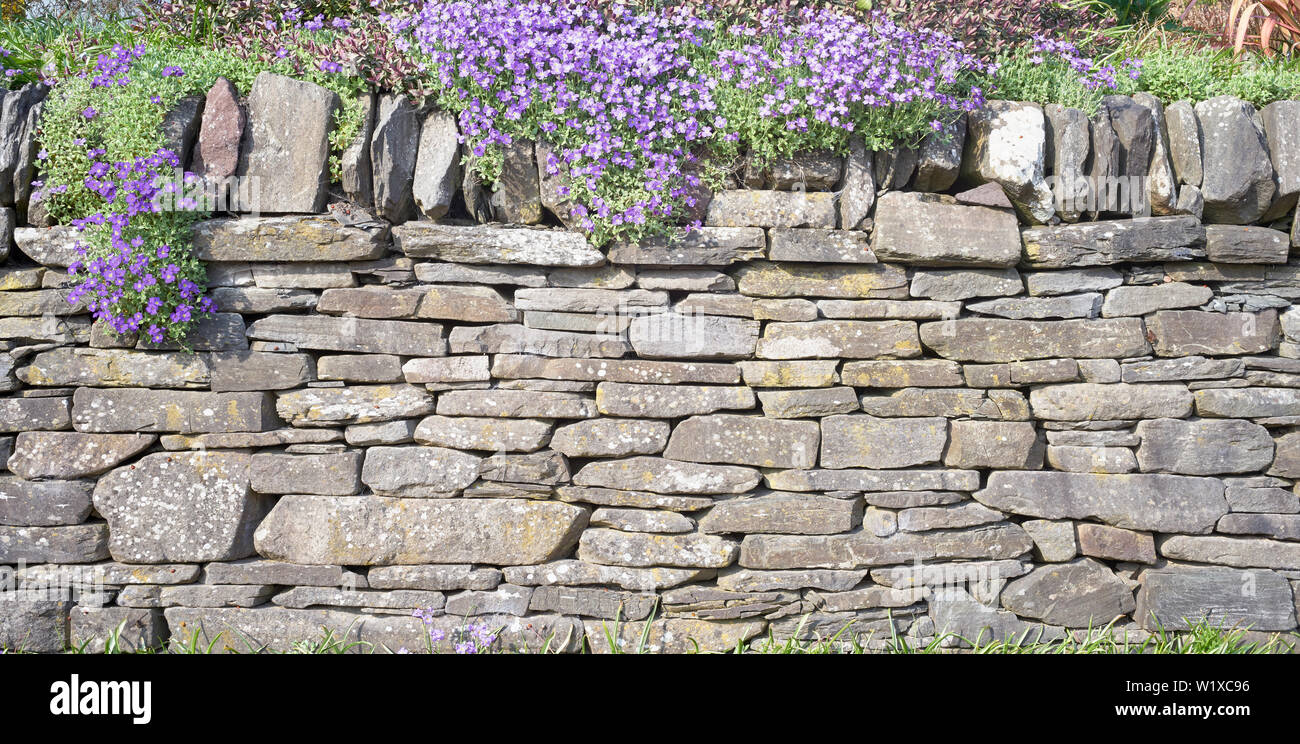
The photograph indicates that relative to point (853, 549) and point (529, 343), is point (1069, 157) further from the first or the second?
Result: point (529, 343)

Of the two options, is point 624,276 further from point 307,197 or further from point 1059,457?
point 1059,457

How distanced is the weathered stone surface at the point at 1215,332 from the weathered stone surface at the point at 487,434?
92.8 inches

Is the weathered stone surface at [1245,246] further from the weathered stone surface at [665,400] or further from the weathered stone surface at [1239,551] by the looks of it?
the weathered stone surface at [665,400]

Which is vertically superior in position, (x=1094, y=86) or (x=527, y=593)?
(x=1094, y=86)

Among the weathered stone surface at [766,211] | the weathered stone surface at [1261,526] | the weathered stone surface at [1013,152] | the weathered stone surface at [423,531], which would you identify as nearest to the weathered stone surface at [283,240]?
the weathered stone surface at [423,531]

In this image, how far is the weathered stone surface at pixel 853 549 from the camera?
3021 mm

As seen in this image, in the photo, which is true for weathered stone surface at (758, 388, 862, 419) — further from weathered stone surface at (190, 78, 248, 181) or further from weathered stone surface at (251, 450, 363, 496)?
weathered stone surface at (190, 78, 248, 181)

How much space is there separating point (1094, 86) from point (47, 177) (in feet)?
13.2

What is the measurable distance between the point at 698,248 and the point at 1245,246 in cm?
203

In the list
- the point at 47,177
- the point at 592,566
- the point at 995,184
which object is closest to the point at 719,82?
the point at 995,184

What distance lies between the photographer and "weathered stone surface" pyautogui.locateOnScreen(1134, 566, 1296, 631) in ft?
9.91

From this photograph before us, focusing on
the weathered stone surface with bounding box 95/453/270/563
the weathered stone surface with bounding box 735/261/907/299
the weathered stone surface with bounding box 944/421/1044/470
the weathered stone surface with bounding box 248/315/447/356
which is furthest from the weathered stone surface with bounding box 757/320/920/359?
the weathered stone surface with bounding box 95/453/270/563

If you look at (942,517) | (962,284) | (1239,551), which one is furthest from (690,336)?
(1239,551)

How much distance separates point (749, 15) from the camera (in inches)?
132
